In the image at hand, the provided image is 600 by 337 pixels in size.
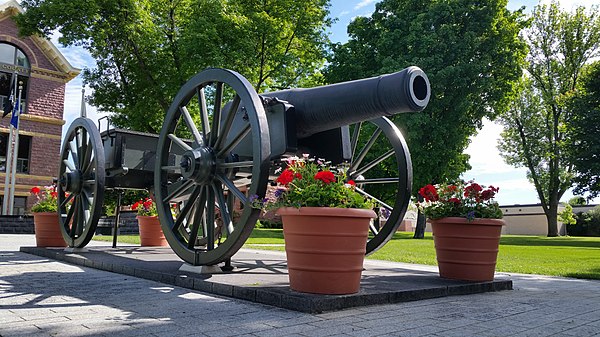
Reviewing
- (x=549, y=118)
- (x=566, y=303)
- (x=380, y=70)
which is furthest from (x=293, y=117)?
(x=549, y=118)

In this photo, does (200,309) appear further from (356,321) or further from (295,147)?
(295,147)

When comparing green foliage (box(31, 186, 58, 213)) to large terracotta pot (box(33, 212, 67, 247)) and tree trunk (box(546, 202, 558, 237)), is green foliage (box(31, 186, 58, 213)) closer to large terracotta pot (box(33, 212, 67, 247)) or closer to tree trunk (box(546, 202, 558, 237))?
large terracotta pot (box(33, 212, 67, 247))

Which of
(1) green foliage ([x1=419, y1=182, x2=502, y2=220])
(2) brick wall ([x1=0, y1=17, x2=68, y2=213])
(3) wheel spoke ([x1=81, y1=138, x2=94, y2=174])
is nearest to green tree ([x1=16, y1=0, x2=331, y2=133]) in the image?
(2) brick wall ([x1=0, y1=17, x2=68, y2=213])

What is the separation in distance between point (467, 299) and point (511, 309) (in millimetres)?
546

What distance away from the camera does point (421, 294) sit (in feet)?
15.0

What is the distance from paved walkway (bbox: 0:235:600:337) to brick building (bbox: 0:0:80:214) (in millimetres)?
22349

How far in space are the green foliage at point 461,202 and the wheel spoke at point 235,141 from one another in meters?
2.16

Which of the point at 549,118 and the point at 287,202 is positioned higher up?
the point at 549,118

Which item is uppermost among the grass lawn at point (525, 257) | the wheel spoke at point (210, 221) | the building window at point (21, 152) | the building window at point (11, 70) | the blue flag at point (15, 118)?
the building window at point (11, 70)

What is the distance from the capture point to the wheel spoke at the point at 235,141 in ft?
17.0

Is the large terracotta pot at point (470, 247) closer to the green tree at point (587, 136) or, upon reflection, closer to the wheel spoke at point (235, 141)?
the wheel spoke at point (235, 141)

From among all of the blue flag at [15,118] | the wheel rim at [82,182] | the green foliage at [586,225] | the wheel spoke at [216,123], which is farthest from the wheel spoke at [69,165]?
the green foliage at [586,225]

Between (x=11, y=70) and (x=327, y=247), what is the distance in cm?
2635

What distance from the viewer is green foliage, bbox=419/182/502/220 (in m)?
5.59
